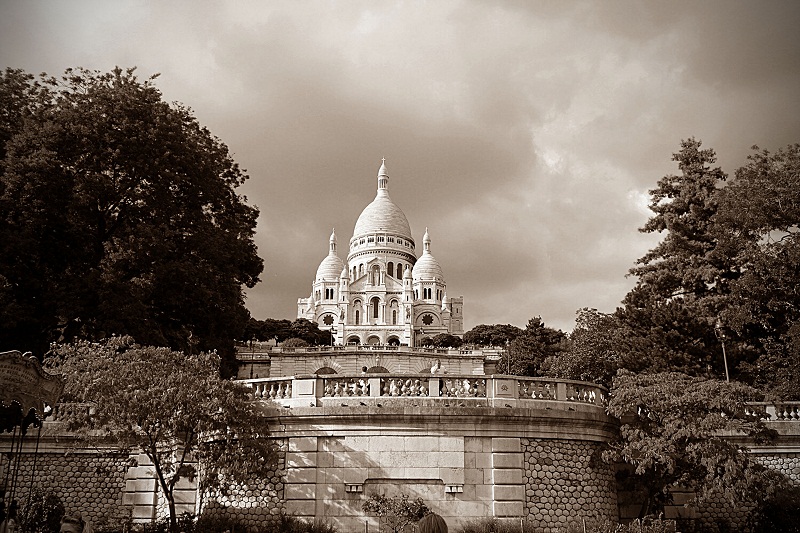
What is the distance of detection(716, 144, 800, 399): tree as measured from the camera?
1121 inches

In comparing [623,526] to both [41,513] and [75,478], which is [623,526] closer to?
[41,513]

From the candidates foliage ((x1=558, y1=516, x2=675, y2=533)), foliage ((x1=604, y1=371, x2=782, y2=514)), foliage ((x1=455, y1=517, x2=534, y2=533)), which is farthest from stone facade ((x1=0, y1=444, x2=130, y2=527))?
foliage ((x1=604, y1=371, x2=782, y2=514))

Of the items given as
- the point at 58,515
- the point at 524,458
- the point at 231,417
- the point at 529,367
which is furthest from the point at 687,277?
the point at 529,367

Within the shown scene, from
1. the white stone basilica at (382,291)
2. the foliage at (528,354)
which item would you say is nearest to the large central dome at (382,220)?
the white stone basilica at (382,291)

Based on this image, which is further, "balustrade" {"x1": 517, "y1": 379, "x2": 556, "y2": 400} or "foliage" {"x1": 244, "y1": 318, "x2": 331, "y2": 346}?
"foliage" {"x1": 244, "y1": 318, "x2": 331, "y2": 346}

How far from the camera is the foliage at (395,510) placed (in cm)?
1731

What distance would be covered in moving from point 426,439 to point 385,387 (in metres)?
1.64

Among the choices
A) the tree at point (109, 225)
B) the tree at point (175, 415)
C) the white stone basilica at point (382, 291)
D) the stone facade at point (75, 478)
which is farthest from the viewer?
the white stone basilica at point (382, 291)

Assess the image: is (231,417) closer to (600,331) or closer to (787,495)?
(787,495)

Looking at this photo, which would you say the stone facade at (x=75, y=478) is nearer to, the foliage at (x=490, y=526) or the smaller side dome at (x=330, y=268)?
the foliage at (x=490, y=526)

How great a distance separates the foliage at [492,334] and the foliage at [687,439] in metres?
87.3

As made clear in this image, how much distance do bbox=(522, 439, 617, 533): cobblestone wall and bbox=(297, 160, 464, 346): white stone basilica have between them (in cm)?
10801

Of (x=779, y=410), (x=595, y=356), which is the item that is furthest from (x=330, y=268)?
(x=779, y=410)

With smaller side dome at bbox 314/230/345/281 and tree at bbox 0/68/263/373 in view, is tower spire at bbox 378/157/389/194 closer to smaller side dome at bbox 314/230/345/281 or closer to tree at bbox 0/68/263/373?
smaller side dome at bbox 314/230/345/281
